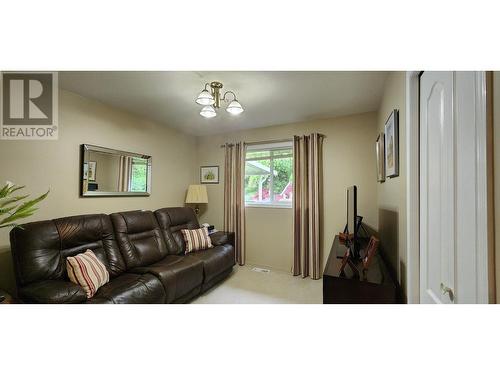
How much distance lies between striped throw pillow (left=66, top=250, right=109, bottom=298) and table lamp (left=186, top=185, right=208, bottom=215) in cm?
190

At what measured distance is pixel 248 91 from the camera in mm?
2199

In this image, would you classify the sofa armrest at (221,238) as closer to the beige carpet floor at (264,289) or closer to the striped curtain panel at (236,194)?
the striped curtain panel at (236,194)

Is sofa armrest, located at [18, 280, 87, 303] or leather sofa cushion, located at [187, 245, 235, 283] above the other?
A: sofa armrest, located at [18, 280, 87, 303]

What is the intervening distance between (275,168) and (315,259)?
1593 mm

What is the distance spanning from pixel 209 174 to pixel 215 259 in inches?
71.8

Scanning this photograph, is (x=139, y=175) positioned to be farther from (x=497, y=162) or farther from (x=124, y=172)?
(x=497, y=162)

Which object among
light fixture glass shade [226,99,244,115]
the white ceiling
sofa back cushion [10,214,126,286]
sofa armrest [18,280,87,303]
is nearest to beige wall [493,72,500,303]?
the white ceiling

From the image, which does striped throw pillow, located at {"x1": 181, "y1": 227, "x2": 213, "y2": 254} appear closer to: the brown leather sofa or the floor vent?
the brown leather sofa

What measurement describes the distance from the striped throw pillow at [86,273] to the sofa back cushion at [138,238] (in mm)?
412

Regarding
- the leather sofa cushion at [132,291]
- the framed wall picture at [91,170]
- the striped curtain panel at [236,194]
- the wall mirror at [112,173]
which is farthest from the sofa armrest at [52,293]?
the striped curtain panel at [236,194]

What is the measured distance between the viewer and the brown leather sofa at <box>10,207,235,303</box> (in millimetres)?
1573
